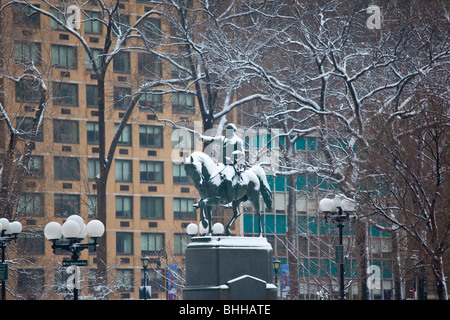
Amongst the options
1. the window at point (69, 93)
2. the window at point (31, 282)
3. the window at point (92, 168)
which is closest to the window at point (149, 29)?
the window at point (69, 93)

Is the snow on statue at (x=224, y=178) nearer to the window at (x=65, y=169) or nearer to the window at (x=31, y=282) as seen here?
the window at (x=31, y=282)

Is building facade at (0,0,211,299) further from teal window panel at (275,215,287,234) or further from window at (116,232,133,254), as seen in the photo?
teal window panel at (275,215,287,234)

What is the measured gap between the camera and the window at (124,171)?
224ft

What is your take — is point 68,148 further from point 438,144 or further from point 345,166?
point 438,144

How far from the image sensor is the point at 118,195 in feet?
223

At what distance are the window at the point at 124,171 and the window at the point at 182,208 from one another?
394 centimetres

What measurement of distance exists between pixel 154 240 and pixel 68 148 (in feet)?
30.7

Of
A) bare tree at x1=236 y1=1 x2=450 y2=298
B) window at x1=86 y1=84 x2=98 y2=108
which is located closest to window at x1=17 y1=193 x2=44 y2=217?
window at x1=86 y1=84 x2=98 y2=108

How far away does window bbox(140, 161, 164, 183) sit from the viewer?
6900cm

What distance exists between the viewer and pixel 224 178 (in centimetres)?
2298

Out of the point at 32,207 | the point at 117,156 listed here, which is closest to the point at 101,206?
the point at 32,207

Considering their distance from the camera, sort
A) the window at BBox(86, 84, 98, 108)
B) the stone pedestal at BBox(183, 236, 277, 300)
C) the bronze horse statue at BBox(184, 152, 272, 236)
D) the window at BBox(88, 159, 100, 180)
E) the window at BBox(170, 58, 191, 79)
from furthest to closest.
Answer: the window at BBox(86, 84, 98, 108), the window at BBox(88, 159, 100, 180), the window at BBox(170, 58, 191, 79), the bronze horse statue at BBox(184, 152, 272, 236), the stone pedestal at BBox(183, 236, 277, 300)

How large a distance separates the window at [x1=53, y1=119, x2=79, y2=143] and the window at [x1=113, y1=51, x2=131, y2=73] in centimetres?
509

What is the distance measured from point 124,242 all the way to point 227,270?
4563 cm
